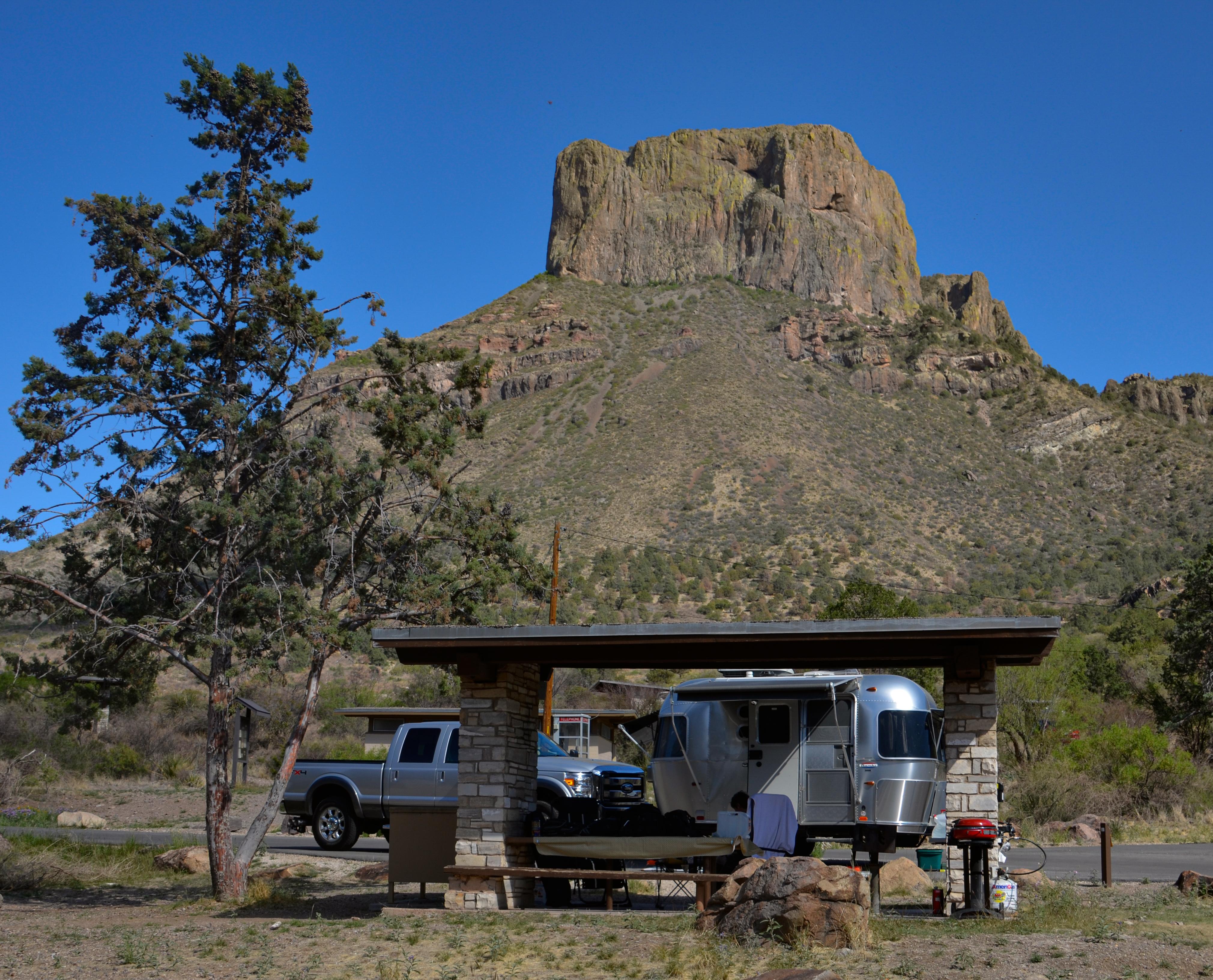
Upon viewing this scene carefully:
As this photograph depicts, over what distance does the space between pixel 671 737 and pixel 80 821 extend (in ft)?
46.8

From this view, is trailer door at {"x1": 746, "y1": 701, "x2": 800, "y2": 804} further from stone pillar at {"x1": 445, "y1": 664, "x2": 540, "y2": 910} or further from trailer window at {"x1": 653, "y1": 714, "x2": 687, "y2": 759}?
stone pillar at {"x1": 445, "y1": 664, "x2": 540, "y2": 910}

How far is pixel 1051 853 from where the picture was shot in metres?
19.3

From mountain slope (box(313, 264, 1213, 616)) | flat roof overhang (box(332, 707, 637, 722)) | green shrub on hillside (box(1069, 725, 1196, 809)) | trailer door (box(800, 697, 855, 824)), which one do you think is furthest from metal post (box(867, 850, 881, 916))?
mountain slope (box(313, 264, 1213, 616))

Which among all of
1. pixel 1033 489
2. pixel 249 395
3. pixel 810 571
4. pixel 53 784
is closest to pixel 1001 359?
pixel 1033 489

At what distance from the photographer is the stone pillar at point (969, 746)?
1144 cm

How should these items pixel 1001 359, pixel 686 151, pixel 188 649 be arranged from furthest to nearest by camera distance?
pixel 686 151, pixel 1001 359, pixel 188 649

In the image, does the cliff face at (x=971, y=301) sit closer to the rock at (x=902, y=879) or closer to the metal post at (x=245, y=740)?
the metal post at (x=245, y=740)

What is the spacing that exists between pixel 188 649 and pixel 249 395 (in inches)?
130

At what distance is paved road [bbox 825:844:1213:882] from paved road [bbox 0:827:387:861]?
25.9 ft

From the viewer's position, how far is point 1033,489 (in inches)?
2520

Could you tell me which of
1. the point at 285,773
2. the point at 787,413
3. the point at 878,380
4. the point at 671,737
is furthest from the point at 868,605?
the point at 878,380

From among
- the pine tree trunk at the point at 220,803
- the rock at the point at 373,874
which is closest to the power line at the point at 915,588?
the rock at the point at 373,874

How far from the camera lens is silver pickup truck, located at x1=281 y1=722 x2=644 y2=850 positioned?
1630 centimetres

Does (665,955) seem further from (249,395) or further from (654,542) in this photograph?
(654,542)
